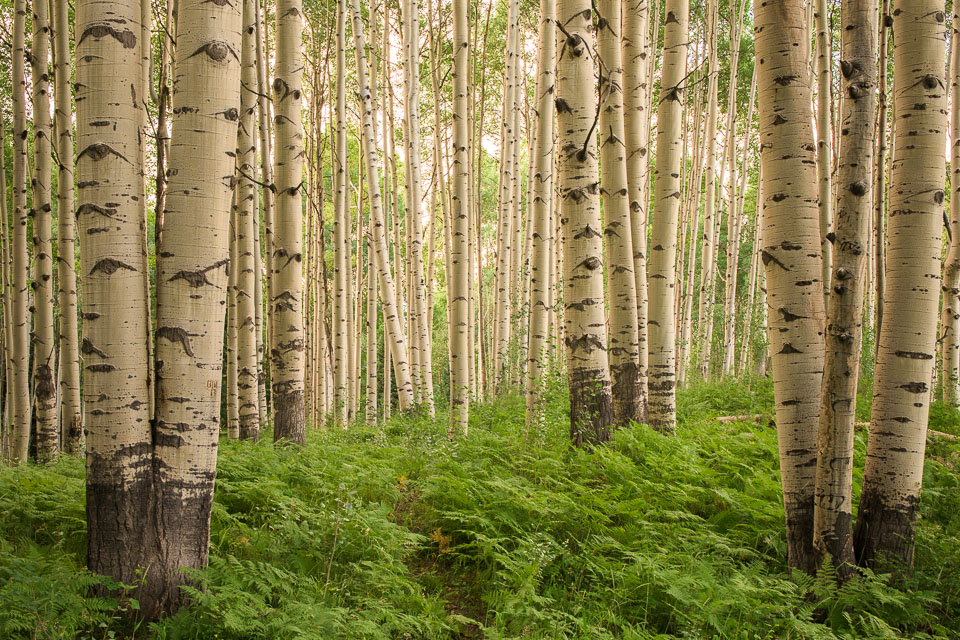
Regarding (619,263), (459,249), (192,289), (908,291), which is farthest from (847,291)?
(459,249)

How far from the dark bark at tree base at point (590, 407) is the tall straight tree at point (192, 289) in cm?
298

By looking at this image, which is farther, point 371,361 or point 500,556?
point 371,361

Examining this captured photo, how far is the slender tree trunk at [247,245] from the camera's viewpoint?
6.38 metres

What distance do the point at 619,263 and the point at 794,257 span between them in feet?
8.02

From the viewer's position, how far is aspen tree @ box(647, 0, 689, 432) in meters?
5.62

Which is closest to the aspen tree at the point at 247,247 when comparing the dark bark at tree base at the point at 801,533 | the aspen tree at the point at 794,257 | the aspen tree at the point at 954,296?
the aspen tree at the point at 794,257

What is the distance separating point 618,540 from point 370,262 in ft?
32.1

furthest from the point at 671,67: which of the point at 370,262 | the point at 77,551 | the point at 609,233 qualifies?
the point at 370,262

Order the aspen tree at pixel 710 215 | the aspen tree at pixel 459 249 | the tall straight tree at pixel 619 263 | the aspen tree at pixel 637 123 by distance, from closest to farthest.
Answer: the tall straight tree at pixel 619 263 → the aspen tree at pixel 637 123 → the aspen tree at pixel 459 249 → the aspen tree at pixel 710 215

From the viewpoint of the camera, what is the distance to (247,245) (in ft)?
22.8

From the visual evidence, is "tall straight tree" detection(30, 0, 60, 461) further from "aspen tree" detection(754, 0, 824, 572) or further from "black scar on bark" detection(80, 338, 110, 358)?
"aspen tree" detection(754, 0, 824, 572)

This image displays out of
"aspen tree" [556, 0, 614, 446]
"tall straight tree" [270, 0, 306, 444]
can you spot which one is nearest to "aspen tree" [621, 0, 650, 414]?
"aspen tree" [556, 0, 614, 446]

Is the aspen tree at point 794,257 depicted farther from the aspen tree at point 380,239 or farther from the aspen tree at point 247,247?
the aspen tree at point 380,239

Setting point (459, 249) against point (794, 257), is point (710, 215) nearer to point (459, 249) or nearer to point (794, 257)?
point (459, 249)
